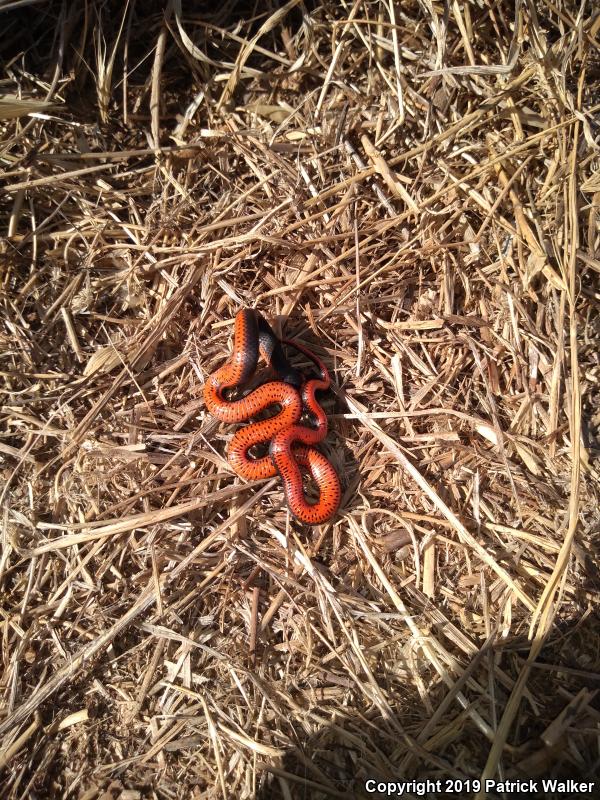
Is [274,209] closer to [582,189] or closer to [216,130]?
[216,130]

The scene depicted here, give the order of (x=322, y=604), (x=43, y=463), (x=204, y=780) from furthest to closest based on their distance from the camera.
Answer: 1. (x=43, y=463)
2. (x=322, y=604)
3. (x=204, y=780)

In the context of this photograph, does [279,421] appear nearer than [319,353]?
Yes

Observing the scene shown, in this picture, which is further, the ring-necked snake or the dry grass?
the ring-necked snake

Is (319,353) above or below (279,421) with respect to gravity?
above

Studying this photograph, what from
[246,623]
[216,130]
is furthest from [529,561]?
[216,130]
